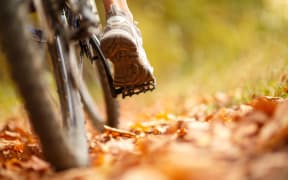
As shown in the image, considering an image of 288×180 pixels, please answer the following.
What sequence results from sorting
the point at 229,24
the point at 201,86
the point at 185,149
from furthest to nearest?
the point at 229,24
the point at 201,86
the point at 185,149

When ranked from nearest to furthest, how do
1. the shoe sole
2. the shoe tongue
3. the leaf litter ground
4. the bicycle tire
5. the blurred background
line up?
the leaf litter ground
the bicycle tire
the shoe sole
the shoe tongue
the blurred background

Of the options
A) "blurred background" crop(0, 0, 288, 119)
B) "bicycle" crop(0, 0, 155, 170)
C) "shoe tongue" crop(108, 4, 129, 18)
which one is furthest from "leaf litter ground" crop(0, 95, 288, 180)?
"blurred background" crop(0, 0, 288, 119)

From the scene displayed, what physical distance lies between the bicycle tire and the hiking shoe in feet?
1.93

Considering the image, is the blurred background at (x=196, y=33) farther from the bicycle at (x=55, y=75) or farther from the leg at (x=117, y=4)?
the bicycle at (x=55, y=75)

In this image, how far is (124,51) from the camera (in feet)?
6.00

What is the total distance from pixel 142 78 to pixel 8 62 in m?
0.80

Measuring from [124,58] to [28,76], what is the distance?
704mm

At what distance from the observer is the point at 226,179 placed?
1016mm

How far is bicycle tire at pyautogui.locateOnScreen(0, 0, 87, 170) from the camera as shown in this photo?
1.19 metres

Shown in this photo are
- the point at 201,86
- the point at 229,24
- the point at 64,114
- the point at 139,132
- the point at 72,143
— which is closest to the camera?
the point at 72,143

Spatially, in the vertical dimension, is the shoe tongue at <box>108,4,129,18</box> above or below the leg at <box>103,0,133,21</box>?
below

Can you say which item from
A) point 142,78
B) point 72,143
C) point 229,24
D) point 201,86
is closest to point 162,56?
point 229,24

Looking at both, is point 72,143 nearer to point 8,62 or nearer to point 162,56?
point 8,62

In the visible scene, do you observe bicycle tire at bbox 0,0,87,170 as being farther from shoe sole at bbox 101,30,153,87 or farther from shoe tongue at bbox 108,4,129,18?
shoe tongue at bbox 108,4,129,18
